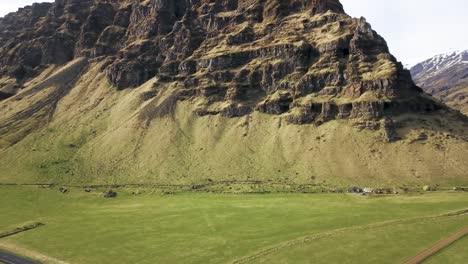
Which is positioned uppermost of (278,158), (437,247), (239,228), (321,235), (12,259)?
(278,158)

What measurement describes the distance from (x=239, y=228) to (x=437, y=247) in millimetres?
41417

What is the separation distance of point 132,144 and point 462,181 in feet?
429

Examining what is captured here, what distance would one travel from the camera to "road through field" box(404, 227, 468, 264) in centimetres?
7581

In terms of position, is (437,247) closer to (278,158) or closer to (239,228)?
(239,228)

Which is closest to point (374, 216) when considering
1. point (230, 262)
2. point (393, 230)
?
point (393, 230)

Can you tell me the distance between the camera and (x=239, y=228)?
102312mm

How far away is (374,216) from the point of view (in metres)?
105

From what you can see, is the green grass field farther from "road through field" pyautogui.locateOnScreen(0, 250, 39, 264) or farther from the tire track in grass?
"road through field" pyautogui.locateOnScreen(0, 250, 39, 264)

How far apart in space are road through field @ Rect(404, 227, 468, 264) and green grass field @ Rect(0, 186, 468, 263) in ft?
4.45

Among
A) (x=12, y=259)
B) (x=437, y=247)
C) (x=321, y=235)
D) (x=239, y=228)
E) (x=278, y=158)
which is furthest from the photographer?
(x=278, y=158)

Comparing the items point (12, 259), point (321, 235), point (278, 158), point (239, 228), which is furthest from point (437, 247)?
point (278, 158)

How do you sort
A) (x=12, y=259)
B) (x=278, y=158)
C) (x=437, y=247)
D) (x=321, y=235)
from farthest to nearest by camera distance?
(x=278, y=158)
(x=321, y=235)
(x=12, y=259)
(x=437, y=247)

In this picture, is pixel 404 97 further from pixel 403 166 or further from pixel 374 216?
pixel 374 216

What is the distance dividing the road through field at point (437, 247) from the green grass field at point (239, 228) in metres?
1.36
